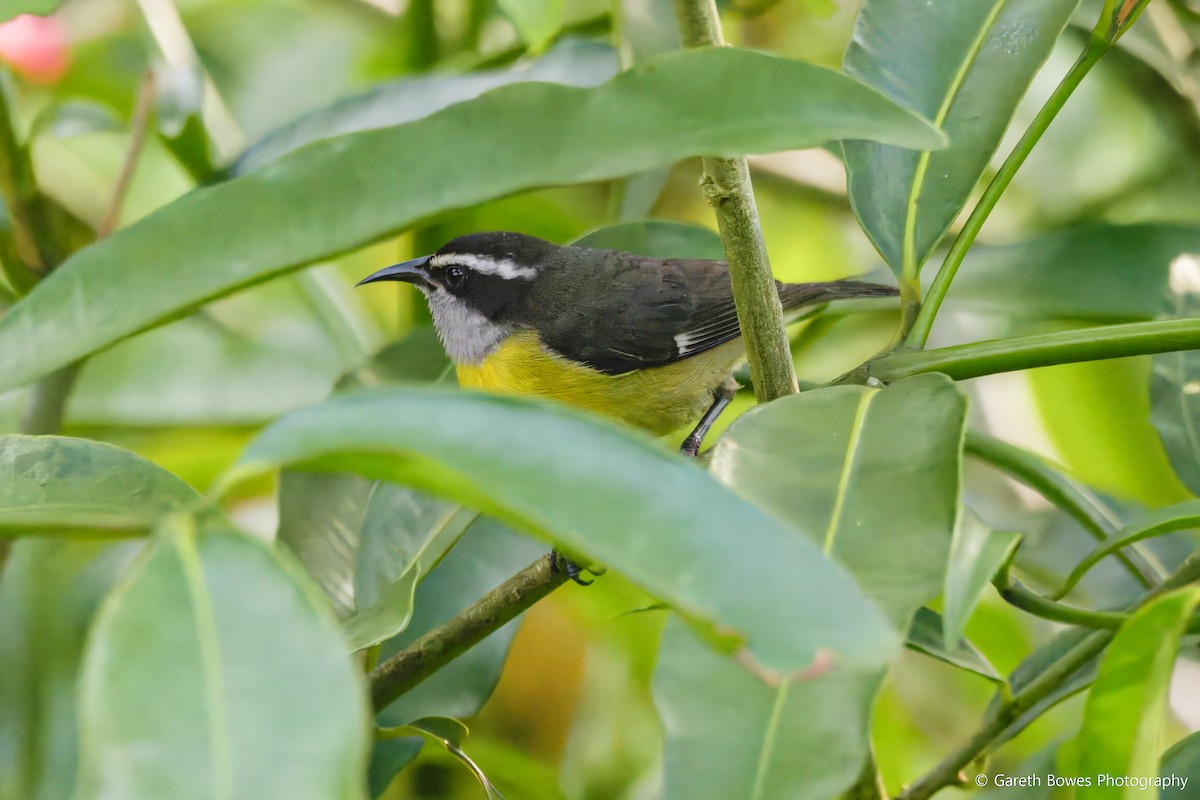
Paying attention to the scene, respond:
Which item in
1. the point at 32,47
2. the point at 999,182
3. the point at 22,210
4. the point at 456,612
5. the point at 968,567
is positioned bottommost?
the point at 456,612

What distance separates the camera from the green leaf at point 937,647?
1575 millimetres

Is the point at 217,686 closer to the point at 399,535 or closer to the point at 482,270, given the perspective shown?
the point at 399,535

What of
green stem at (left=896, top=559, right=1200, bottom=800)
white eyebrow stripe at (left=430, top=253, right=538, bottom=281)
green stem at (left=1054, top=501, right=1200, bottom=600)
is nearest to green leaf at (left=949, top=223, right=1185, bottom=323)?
green stem at (left=896, top=559, right=1200, bottom=800)

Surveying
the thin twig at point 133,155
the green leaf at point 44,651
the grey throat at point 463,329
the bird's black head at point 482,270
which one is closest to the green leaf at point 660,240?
the bird's black head at point 482,270

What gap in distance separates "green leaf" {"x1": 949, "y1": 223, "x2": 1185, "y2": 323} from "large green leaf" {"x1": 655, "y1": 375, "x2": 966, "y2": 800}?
1.19 metres

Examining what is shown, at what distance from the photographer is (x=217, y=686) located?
2.61 feet

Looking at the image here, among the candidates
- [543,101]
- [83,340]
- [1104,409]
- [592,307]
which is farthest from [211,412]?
[1104,409]

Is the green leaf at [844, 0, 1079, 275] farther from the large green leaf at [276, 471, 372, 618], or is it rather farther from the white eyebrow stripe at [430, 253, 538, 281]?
the white eyebrow stripe at [430, 253, 538, 281]

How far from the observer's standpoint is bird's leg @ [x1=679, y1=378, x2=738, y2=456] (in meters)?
2.86

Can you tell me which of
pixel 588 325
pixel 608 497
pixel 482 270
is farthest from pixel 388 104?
pixel 608 497

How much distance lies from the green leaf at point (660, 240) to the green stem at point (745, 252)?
2.69 ft

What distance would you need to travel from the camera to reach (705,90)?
42.6 inches

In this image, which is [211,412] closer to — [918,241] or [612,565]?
[918,241]

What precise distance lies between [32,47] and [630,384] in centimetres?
178
